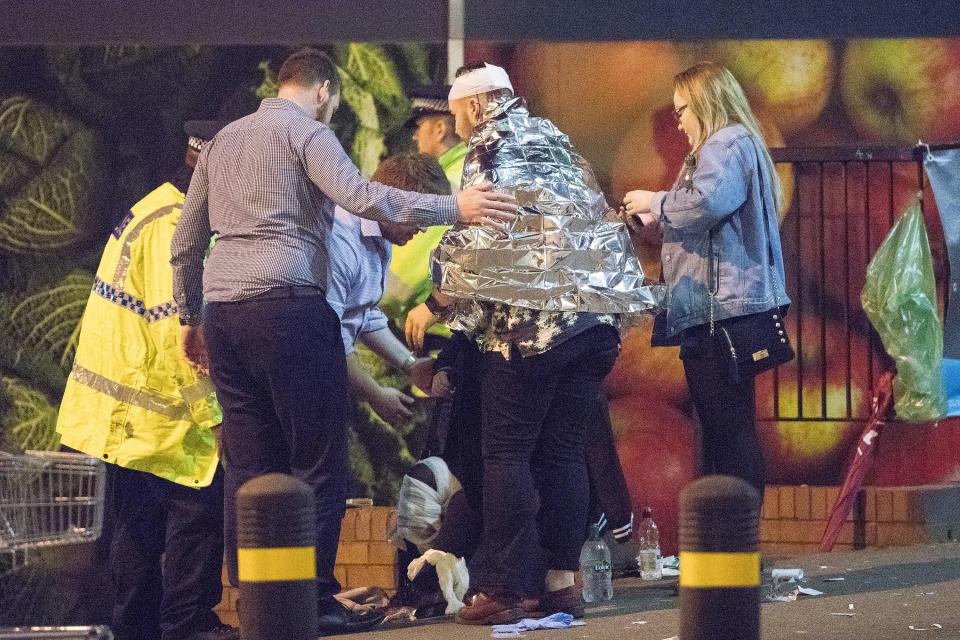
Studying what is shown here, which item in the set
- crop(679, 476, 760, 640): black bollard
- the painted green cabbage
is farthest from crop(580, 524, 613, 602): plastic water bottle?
the painted green cabbage

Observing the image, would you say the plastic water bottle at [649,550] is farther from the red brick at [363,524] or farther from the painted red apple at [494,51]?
the painted red apple at [494,51]

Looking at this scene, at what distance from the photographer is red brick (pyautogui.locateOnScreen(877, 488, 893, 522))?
7.62m

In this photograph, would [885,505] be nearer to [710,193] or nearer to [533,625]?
[710,193]

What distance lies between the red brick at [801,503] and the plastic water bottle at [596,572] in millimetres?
1622

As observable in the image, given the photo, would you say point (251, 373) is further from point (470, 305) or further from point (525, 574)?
point (525, 574)

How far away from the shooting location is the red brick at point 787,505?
7.95 metres

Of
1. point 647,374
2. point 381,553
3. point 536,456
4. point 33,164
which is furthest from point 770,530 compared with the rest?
point 33,164

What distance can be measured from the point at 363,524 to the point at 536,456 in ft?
5.50

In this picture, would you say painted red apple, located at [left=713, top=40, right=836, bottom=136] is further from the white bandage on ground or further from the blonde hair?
the white bandage on ground

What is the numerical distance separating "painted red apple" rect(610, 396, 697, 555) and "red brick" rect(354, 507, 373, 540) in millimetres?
1514

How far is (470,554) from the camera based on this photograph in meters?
6.29

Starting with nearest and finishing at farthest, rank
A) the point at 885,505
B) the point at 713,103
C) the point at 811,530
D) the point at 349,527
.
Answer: the point at 713,103 < the point at 349,527 < the point at 885,505 < the point at 811,530

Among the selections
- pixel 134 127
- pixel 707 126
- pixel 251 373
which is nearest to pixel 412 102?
pixel 134 127

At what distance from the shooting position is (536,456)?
574 cm
